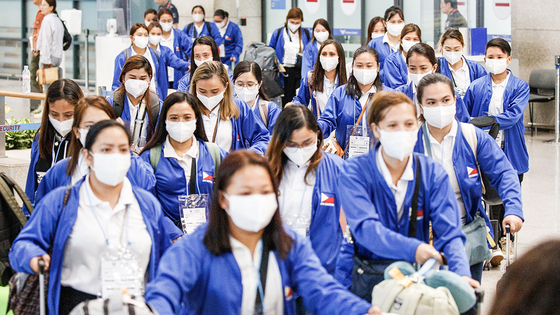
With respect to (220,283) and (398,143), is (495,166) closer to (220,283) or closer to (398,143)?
(398,143)

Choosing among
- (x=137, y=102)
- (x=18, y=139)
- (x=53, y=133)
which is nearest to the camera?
(x=53, y=133)

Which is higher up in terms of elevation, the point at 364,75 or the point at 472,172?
the point at 364,75

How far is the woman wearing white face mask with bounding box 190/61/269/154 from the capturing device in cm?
569

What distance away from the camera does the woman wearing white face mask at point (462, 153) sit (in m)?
4.06

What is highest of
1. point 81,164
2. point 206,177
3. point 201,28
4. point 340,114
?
point 201,28

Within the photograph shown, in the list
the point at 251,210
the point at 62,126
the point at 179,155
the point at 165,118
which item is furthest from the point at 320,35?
the point at 251,210

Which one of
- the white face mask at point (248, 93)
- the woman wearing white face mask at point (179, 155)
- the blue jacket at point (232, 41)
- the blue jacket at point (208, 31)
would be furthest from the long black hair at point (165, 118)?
the blue jacket at point (232, 41)

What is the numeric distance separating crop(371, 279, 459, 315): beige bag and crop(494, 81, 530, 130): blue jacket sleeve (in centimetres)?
404

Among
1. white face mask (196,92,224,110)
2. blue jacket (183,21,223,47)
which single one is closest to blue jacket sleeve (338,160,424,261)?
white face mask (196,92,224,110)

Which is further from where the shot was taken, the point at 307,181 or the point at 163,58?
the point at 163,58

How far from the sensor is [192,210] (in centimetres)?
429

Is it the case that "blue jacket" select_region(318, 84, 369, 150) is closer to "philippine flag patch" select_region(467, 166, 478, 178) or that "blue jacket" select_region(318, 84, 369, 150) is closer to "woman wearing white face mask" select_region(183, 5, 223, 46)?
"philippine flag patch" select_region(467, 166, 478, 178)

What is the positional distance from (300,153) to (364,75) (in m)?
2.52

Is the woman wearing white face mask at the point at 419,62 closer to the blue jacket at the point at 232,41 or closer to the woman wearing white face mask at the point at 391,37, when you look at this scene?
the woman wearing white face mask at the point at 391,37
